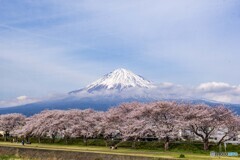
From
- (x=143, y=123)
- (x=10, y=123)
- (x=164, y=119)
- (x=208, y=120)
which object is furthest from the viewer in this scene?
(x=10, y=123)

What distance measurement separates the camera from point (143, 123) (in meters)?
53.0

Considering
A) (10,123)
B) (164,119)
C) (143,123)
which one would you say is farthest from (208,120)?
(10,123)

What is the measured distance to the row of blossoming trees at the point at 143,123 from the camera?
4881 cm

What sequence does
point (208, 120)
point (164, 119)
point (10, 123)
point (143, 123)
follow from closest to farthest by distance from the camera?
point (208, 120)
point (164, 119)
point (143, 123)
point (10, 123)

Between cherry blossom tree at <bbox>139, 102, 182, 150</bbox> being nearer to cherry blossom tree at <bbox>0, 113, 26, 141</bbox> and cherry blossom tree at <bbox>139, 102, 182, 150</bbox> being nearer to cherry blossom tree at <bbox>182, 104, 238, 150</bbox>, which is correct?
cherry blossom tree at <bbox>182, 104, 238, 150</bbox>

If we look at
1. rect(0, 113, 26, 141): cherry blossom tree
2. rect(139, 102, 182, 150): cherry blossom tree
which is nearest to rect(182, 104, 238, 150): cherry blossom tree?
rect(139, 102, 182, 150): cherry blossom tree

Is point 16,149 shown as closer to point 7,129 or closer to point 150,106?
point 150,106

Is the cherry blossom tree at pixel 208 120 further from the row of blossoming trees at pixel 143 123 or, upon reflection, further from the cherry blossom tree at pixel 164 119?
the cherry blossom tree at pixel 164 119

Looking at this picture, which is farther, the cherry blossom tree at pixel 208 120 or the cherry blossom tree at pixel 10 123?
the cherry blossom tree at pixel 10 123

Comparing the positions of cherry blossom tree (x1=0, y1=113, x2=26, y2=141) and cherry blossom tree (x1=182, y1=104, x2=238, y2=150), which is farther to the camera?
cherry blossom tree (x1=0, y1=113, x2=26, y2=141)

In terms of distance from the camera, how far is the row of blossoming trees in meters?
48.8

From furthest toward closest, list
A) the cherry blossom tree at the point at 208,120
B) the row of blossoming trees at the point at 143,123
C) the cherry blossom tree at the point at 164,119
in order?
1. the cherry blossom tree at the point at 164,119
2. the row of blossoming trees at the point at 143,123
3. the cherry blossom tree at the point at 208,120

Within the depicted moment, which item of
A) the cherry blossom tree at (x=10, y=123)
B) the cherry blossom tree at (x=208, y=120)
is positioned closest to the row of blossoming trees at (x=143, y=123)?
the cherry blossom tree at (x=208, y=120)

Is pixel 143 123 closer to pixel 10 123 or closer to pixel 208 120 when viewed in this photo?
pixel 208 120
